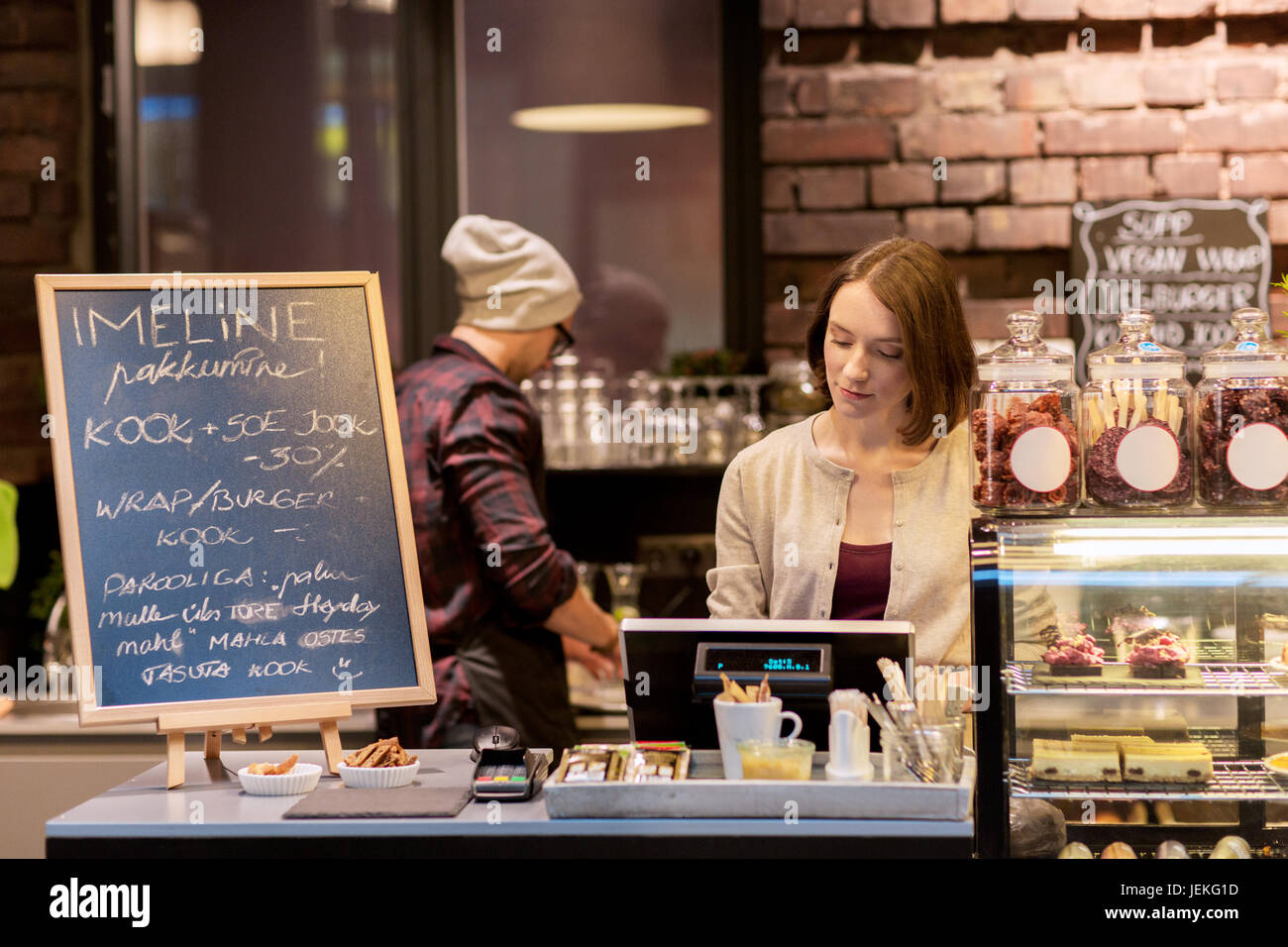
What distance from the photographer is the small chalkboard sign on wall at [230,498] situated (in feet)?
6.07

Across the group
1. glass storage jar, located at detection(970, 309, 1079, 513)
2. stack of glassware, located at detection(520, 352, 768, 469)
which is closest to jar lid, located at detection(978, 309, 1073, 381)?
glass storage jar, located at detection(970, 309, 1079, 513)

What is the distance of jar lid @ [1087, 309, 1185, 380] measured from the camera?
177 cm

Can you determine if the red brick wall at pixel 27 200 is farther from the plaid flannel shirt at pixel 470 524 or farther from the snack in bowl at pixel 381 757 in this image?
the snack in bowl at pixel 381 757

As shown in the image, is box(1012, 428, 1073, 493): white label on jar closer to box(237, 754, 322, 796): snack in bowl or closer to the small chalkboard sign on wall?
the small chalkboard sign on wall

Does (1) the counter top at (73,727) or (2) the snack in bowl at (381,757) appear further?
(1) the counter top at (73,727)

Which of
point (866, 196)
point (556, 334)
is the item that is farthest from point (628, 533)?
point (866, 196)

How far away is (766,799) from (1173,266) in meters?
2.40

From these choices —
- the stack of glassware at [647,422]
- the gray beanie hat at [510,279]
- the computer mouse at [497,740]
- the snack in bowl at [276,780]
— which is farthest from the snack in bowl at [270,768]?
the stack of glassware at [647,422]

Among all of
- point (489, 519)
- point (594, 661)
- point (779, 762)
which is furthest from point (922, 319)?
point (594, 661)

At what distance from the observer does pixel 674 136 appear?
12.3 feet

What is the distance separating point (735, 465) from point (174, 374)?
3.09ft

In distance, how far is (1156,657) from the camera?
1.75m

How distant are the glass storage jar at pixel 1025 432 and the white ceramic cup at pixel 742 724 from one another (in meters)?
0.42

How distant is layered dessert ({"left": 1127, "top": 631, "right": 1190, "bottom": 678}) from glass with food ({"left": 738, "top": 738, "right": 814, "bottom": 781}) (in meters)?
0.49
